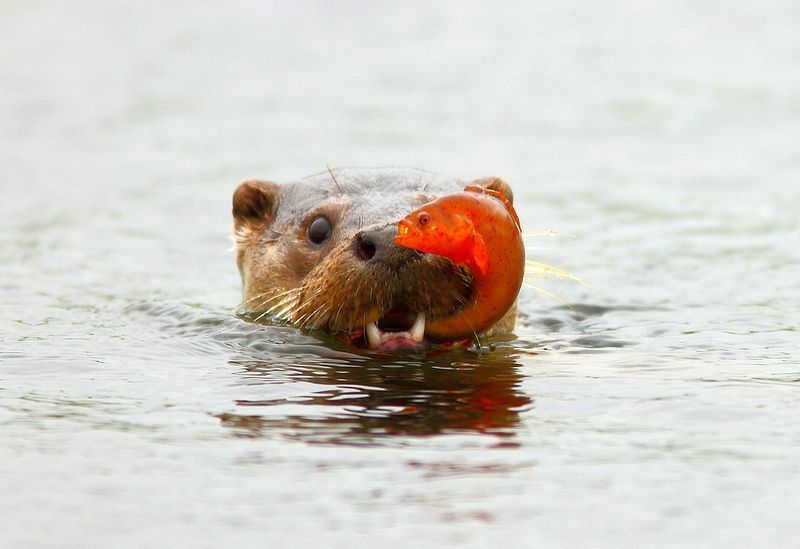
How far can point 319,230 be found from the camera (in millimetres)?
8336

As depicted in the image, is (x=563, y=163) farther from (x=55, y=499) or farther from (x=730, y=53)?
(x=55, y=499)

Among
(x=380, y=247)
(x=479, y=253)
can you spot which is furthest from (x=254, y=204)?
(x=479, y=253)

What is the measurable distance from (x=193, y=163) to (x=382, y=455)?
12023 millimetres

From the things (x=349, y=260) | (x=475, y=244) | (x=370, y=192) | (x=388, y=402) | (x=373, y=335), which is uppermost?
(x=370, y=192)

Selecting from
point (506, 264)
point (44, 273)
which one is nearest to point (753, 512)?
point (506, 264)

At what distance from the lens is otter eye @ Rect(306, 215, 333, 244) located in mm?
Result: 8289

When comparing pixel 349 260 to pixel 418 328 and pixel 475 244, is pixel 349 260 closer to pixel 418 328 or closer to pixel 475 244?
pixel 418 328

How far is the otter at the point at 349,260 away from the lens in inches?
279

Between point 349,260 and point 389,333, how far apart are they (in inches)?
21.1

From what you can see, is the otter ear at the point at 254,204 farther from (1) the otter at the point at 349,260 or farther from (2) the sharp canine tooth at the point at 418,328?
(2) the sharp canine tooth at the point at 418,328

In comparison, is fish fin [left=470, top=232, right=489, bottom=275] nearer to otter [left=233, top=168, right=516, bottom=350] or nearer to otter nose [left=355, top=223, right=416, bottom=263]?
otter [left=233, top=168, right=516, bottom=350]

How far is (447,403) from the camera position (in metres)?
6.59

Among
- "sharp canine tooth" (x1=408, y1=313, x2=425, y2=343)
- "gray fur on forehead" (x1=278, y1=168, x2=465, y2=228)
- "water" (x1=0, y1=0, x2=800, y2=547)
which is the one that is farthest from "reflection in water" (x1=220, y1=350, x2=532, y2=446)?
"gray fur on forehead" (x1=278, y1=168, x2=465, y2=228)

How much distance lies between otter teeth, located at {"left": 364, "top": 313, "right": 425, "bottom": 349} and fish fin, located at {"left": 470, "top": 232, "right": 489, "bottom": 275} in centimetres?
48
